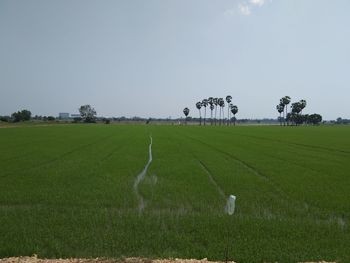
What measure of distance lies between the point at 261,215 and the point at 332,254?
346 cm

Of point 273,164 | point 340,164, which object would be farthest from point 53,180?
point 340,164

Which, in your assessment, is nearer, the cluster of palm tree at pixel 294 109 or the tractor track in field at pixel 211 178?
the tractor track in field at pixel 211 178

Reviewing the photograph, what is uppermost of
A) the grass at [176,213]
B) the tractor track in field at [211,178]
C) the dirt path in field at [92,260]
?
the dirt path in field at [92,260]

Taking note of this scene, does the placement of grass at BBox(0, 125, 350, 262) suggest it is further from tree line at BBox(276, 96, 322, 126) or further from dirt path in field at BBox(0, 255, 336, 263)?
tree line at BBox(276, 96, 322, 126)

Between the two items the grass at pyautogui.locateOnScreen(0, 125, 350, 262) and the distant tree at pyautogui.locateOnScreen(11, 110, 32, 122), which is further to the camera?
the distant tree at pyautogui.locateOnScreen(11, 110, 32, 122)

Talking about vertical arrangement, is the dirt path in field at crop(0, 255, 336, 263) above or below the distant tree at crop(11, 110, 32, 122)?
below

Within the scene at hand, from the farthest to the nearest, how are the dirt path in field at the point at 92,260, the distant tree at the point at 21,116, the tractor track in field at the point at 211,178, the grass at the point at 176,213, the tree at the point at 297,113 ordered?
the tree at the point at 297,113, the distant tree at the point at 21,116, the tractor track in field at the point at 211,178, the grass at the point at 176,213, the dirt path in field at the point at 92,260

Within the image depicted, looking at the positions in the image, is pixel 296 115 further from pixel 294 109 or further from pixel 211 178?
pixel 211 178

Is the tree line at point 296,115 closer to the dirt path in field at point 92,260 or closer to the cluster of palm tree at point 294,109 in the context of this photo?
the cluster of palm tree at point 294,109

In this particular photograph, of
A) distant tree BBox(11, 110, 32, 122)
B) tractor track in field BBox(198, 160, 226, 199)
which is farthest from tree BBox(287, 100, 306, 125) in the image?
tractor track in field BBox(198, 160, 226, 199)

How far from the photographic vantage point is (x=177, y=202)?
12.9 m

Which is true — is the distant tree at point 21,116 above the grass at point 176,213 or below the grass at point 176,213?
above

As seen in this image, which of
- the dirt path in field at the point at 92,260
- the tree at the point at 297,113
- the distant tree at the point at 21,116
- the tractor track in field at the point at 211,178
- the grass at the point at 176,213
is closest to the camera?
the dirt path in field at the point at 92,260

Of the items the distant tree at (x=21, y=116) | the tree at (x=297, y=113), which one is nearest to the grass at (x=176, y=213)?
the distant tree at (x=21, y=116)
